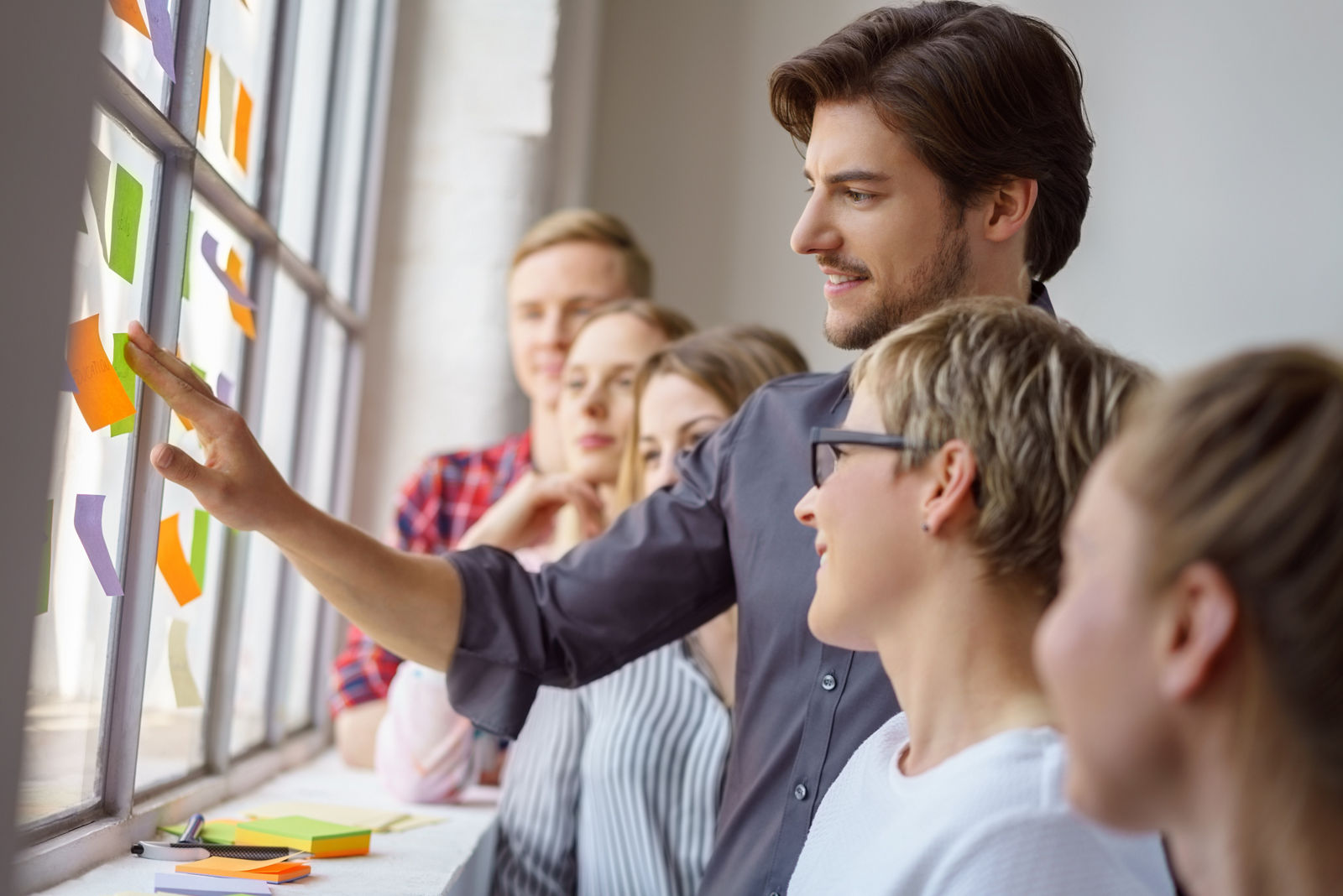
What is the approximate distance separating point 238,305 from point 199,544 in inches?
14.5

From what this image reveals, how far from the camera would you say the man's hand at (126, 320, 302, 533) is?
136 centimetres

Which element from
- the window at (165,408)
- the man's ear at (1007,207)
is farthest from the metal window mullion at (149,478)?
the man's ear at (1007,207)

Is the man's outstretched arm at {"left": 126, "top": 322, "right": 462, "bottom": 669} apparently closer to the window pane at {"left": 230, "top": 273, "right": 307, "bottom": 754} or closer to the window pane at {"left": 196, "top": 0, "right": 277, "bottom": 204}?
the window pane at {"left": 196, "top": 0, "right": 277, "bottom": 204}

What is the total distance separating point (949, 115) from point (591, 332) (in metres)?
1.14

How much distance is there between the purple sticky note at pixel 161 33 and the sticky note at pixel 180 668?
2.43 ft

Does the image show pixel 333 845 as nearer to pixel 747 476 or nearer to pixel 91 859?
pixel 91 859

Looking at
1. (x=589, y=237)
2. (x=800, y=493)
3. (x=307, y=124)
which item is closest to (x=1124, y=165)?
(x=589, y=237)

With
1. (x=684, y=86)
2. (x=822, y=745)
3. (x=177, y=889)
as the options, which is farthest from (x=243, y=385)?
(x=684, y=86)

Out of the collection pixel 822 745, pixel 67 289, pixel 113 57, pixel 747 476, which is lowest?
pixel 822 745

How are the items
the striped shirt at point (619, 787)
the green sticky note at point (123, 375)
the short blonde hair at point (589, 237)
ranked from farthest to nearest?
the short blonde hair at point (589, 237) < the striped shirt at point (619, 787) < the green sticky note at point (123, 375)

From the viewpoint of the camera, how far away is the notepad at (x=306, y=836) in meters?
1.65

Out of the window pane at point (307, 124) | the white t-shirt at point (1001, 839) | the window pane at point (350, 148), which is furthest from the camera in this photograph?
the window pane at point (350, 148)

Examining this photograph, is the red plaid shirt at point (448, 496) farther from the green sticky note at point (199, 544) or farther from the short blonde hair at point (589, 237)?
the green sticky note at point (199, 544)

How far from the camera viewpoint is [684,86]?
3.87 meters
